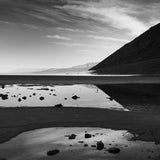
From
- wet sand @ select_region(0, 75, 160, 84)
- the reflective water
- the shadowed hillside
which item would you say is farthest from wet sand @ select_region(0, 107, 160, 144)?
wet sand @ select_region(0, 75, 160, 84)

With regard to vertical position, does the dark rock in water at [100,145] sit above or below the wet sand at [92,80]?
above

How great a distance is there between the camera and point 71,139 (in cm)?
1535

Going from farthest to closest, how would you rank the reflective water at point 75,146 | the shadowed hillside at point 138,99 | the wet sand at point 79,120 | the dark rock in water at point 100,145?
the shadowed hillside at point 138,99
the wet sand at point 79,120
the dark rock in water at point 100,145
the reflective water at point 75,146

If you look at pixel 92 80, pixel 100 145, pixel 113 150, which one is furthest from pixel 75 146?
pixel 92 80

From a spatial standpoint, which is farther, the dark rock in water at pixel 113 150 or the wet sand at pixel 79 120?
the wet sand at pixel 79 120

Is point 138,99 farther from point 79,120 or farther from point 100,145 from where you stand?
point 100,145

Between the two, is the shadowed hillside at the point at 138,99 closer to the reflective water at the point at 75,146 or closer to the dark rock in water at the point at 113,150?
the reflective water at the point at 75,146

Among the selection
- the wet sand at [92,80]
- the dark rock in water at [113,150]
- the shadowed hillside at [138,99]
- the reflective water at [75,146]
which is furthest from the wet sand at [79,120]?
the wet sand at [92,80]

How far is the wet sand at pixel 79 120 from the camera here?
16.7 metres

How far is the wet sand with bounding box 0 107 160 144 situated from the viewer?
54.7 feet

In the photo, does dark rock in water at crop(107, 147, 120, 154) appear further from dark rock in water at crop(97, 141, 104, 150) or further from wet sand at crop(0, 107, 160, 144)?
wet sand at crop(0, 107, 160, 144)

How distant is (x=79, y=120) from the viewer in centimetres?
2036

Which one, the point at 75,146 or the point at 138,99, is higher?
the point at 75,146

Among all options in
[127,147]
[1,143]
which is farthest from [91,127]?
[1,143]
